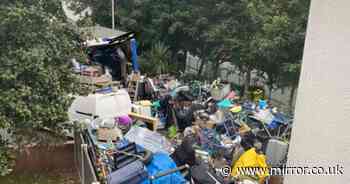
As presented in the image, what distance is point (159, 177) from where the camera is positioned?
527cm

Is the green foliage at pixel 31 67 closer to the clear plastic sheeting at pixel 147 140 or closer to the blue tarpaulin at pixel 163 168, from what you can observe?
the blue tarpaulin at pixel 163 168

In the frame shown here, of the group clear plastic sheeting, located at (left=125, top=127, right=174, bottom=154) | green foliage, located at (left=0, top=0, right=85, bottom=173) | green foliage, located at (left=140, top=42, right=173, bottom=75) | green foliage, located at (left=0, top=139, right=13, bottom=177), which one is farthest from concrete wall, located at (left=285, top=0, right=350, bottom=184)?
green foliage, located at (left=140, top=42, right=173, bottom=75)

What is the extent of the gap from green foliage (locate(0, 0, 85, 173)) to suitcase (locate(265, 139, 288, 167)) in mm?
4507

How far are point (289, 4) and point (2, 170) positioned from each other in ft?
29.6

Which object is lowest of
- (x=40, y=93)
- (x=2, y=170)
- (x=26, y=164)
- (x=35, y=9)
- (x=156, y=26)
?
(x=26, y=164)

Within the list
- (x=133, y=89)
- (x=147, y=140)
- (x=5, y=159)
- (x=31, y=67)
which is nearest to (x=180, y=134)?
(x=147, y=140)

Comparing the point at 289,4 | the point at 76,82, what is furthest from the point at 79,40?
the point at 289,4

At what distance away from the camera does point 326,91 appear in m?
1.71

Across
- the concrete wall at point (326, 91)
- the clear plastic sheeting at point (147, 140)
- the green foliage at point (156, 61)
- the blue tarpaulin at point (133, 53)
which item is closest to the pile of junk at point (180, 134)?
the clear plastic sheeting at point (147, 140)

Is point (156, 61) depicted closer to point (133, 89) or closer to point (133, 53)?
point (133, 53)

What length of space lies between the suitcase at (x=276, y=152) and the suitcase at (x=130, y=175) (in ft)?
10.6

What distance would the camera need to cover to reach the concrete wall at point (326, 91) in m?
1.63

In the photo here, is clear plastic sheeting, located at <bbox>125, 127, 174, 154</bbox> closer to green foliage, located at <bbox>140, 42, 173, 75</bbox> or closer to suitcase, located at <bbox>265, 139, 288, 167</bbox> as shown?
suitcase, located at <bbox>265, 139, 288, 167</bbox>

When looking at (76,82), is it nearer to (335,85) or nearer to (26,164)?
(26,164)
